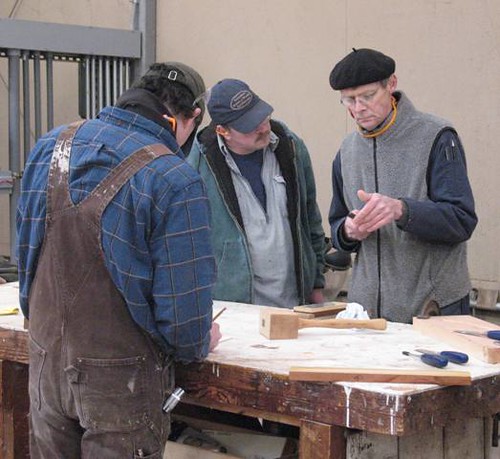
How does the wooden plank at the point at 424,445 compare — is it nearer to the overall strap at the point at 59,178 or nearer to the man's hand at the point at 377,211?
the man's hand at the point at 377,211

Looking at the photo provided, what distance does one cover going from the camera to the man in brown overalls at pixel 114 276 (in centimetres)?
266

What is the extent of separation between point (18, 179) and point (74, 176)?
3.55m

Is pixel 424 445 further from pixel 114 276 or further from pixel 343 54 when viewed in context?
pixel 343 54

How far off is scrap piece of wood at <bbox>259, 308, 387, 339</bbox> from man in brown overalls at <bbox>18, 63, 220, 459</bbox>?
448 millimetres

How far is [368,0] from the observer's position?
533 cm

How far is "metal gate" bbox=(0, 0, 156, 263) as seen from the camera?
5988 millimetres

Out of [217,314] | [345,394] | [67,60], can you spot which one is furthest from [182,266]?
[67,60]

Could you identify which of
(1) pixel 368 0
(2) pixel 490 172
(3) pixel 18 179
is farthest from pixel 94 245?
(3) pixel 18 179

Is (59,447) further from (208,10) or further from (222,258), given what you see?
(208,10)

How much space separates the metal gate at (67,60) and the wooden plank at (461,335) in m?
3.39

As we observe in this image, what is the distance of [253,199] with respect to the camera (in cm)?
405

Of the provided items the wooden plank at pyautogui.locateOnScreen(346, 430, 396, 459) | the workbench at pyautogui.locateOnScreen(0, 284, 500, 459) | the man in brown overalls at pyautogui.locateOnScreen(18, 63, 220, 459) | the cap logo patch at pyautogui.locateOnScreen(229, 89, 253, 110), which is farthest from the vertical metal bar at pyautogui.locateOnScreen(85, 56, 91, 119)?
the wooden plank at pyautogui.locateOnScreen(346, 430, 396, 459)

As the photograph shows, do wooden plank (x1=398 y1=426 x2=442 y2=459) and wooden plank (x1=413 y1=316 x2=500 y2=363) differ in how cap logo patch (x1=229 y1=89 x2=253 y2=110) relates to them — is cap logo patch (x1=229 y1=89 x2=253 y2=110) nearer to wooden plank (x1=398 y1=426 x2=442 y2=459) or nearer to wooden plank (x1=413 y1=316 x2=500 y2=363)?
wooden plank (x1=413 y1=316 x2=500 y2=363)

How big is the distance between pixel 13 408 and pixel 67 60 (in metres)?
3.37
